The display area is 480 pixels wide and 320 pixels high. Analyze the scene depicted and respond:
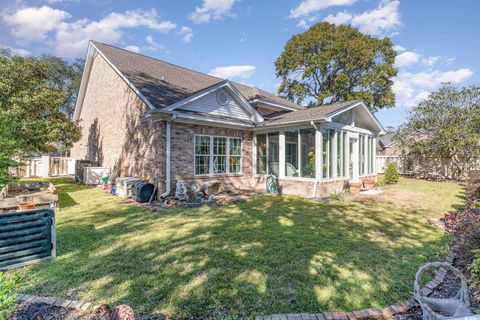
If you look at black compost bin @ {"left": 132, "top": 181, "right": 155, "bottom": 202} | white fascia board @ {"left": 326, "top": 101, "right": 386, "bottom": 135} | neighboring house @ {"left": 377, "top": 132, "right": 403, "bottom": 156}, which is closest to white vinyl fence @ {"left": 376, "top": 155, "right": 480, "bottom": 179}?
neighboring house @ {"left": 377, "top": 132, "right": 403, "bottom": 156}

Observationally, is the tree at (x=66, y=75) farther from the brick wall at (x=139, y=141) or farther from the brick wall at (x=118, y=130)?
the brick wall at (x=139, y=141)

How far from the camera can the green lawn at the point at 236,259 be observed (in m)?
2.95

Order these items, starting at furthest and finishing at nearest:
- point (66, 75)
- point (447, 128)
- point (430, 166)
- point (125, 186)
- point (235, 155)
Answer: point (66, 75)
point (430, 166)
point (447, 128)
point (235, 155)
point (125, 186)

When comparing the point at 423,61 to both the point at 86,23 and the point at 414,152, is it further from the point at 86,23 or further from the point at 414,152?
the point at 86,23

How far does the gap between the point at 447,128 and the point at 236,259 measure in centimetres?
1789

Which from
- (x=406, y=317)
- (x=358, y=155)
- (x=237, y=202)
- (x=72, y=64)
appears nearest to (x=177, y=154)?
(x=237, y=202)

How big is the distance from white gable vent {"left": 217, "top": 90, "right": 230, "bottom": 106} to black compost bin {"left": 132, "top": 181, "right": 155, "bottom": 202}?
15.3 feet

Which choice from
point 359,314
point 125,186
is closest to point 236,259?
point 359,314

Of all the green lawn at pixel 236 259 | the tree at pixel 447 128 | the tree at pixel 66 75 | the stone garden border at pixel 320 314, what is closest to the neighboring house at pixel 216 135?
the green lawn at pixel 236 259

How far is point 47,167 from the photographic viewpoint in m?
17.7

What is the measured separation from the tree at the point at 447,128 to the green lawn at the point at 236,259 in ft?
35.6

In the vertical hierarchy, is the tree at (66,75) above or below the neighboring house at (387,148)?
above

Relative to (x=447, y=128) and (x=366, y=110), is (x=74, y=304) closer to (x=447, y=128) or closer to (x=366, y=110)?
(x=366, y=110)

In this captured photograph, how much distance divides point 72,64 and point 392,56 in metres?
40.0
